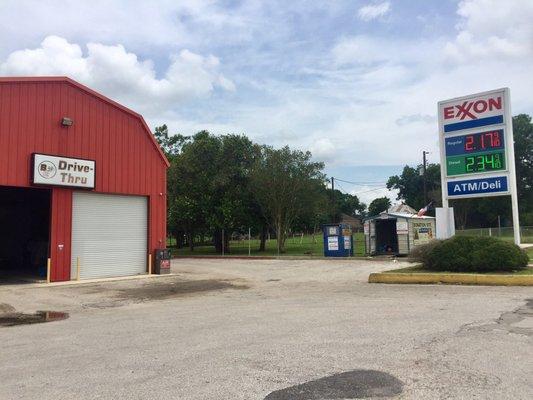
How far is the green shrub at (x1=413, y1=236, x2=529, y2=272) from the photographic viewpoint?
51.0 feet

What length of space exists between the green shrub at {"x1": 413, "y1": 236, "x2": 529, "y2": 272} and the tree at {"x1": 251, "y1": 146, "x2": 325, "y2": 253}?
1943 centimetres

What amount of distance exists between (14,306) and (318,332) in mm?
8798

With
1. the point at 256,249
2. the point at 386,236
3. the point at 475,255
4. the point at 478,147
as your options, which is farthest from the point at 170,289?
the point at 256,249

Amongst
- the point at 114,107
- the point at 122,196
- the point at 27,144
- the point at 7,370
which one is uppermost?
the point at 114,107

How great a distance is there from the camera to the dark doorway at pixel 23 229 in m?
26.9

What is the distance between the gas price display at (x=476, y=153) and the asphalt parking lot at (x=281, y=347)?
652 centimetres

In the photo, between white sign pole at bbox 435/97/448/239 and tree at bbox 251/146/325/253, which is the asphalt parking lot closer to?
white sign pole at bbox 435/97/448/239

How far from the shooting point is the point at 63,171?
18.6m

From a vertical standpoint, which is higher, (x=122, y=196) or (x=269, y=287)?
(x=122, y=196)

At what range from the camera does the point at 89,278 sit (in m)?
19.8

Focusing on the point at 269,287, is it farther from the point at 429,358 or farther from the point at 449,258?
the point at 429,358

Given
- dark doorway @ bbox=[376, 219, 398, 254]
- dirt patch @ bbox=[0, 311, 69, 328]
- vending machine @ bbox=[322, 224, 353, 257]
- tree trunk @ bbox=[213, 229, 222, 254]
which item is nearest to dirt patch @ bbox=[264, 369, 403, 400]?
dirt patch @ bbox=[0, 311, 69, 328]

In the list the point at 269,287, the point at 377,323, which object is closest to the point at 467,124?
the point at 269,287

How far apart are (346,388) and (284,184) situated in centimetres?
3075
